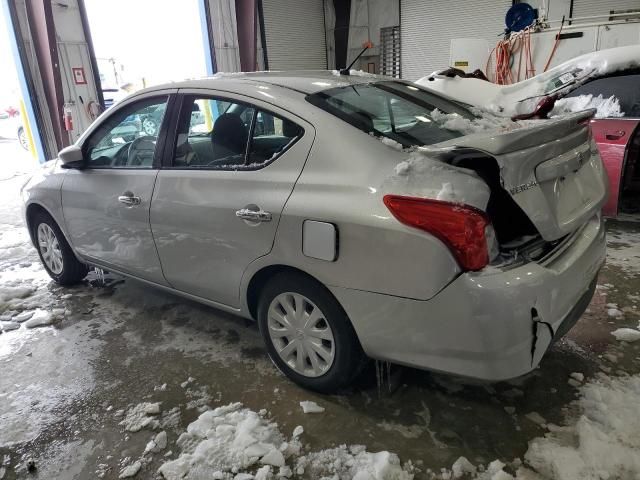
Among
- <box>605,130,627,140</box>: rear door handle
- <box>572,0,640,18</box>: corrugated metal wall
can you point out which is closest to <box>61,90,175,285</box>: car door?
<box>605,130,627,140</box>: rear door handle

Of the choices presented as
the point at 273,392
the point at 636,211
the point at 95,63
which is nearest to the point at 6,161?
Result: the point at 95,63

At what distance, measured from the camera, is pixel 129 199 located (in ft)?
9.02

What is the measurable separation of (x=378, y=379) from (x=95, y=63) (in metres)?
7.44

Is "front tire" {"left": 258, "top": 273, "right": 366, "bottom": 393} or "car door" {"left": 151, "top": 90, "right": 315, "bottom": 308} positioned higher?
"car door" {"left": 151, "top": 90, "right": 315, "bottom": 308}

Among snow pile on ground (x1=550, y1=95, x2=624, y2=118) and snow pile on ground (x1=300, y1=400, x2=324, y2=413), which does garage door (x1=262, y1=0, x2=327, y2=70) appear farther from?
snow pile on ground (x1=300, y1=400, x2=324, y2=413)

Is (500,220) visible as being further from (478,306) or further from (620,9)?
(620,9)

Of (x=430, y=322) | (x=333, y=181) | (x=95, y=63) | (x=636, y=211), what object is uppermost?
(x=95, y=63)

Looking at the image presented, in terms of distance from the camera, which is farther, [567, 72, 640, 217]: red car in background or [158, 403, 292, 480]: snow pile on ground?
[567, 72, 640, 217]: red car in background

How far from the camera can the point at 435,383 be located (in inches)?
91.3

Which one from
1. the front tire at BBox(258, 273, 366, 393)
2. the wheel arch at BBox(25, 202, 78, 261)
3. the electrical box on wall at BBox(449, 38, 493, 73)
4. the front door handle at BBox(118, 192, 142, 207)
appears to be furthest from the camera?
the electrical box on wall at BBox(449, 38, 493, 73)

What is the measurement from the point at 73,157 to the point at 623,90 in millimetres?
4446

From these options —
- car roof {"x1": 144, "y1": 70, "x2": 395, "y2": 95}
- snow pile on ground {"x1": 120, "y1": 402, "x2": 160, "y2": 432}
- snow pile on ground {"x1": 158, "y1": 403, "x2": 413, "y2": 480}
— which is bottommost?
snow pile on ground {"x1": 120, "y1": 402, "x2": 160, "y2": 432}

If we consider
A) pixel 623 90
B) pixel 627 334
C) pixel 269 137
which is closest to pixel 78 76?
pixel 269 137

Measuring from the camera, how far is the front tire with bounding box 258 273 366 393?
2.03 meters
